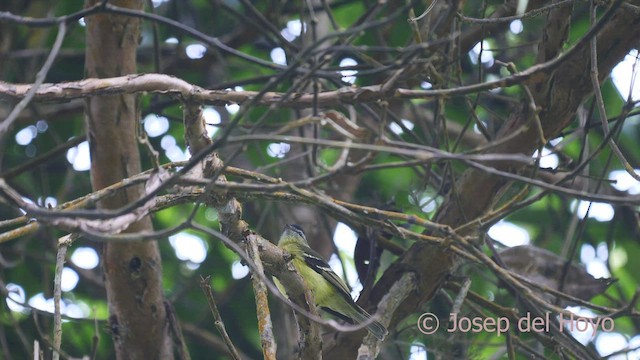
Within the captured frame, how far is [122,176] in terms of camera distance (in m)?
4.09

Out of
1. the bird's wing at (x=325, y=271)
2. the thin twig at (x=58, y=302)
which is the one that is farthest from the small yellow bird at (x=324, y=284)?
the thin twig at (x=58, y=302)

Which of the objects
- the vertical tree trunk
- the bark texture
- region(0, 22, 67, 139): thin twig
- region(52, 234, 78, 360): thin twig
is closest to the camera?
region(0, 22, 67, 139): thin twig

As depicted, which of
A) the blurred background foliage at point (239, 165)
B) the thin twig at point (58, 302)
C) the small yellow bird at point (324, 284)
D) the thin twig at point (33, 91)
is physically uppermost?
the blurred background foliage at point (239, 165)

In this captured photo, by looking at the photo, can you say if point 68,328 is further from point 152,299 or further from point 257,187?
point 257,187

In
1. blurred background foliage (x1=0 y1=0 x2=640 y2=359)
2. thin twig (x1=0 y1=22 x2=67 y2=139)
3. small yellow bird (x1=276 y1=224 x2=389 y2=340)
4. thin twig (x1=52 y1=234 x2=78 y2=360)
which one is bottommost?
thin twig (x1=52 y1=234 x2=78 y2=360)

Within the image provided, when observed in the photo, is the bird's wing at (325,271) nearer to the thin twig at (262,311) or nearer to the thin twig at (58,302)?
the thin twig at (262,311)

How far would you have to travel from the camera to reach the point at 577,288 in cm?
442

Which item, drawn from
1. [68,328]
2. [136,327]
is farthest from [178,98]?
[68,328]

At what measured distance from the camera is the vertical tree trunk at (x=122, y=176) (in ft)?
13.3

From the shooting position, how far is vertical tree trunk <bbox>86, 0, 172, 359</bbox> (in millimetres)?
4039

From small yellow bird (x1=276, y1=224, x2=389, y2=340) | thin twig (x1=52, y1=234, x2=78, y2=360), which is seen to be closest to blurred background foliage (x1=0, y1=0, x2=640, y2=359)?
small yellow bird (x1=276, y1=224, x2=389, y2=340)

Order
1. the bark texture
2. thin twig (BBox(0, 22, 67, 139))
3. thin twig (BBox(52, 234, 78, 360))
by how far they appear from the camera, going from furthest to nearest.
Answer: the bark texture, thin twig (BBox(52, 234, 78, 360)), thin twig (BBox(0, 22, 67, 139))

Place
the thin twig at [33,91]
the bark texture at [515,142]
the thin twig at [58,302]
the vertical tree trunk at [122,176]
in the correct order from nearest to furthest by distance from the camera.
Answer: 1. the thin twig at [33,91]
2. the thin twig at [58,302]
3. the bark texture at [515,142]
4. the vertical tree trunk at [122,176]

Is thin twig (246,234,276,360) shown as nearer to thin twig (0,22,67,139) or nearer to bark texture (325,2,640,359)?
thin twig (0,22,67,139)
